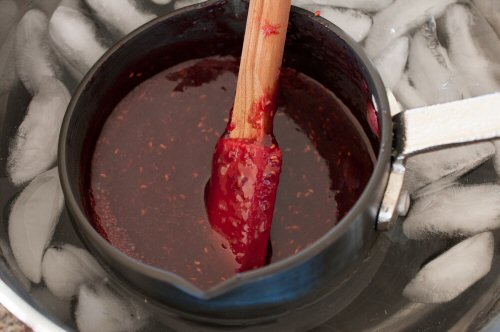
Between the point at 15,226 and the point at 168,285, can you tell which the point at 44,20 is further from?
the point at 168,285

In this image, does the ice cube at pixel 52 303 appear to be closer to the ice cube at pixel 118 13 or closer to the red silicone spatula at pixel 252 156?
the red silicone spatula at pixel 252 156

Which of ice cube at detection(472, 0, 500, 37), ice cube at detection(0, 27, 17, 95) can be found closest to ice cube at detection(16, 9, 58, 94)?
ice cube at detection(0, 27, 17, 95)

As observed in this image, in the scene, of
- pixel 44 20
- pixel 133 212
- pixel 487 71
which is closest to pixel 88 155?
pixel 133 212

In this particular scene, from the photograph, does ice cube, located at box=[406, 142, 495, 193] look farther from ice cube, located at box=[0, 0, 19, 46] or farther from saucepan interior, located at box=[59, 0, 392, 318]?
ice cube, located at box=[0, 0, 19, 46]

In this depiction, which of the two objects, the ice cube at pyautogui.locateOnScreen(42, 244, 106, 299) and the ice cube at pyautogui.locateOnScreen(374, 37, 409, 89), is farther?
the ice cube at pyautogui.locateOnScreen(374, 37, 409, 89)

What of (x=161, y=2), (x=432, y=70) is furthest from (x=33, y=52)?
(x=432, y=70)

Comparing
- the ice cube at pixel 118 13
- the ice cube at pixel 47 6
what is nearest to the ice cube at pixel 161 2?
the ice cube at pixel 118 13

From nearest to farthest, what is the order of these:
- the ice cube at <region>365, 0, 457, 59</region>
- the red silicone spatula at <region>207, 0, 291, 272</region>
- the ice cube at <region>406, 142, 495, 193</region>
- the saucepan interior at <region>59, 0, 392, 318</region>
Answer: the saucepan interior at <region>59, 0, 392, 318</region> < the red silicone spatula at <region>207, 0, 291, 272</region> < the ice cube at <region>406, 142, 495, 193</region> < the ice cube at <region>365, 0, 457, 59</region>

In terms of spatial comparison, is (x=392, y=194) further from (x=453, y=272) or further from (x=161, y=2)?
(x=161, y=2)
